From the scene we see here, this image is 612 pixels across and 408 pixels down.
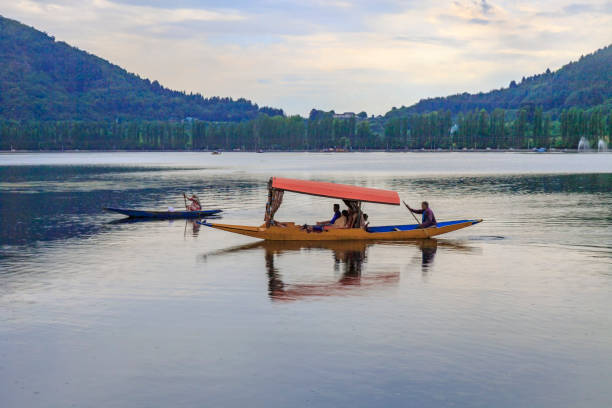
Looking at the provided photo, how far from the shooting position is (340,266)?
87.2 ft

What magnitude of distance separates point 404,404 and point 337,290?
9.53m

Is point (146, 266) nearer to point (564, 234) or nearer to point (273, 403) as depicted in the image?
point (273, 403)

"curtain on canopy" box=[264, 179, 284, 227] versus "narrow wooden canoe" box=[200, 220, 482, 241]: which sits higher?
"curtain on canopy" box=[264, 179, 284, 227]

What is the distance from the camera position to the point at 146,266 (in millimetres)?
27031

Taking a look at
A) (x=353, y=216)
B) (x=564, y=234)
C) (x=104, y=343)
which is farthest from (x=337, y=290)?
(x=564, y=234)

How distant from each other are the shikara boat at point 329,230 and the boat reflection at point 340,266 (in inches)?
13.9

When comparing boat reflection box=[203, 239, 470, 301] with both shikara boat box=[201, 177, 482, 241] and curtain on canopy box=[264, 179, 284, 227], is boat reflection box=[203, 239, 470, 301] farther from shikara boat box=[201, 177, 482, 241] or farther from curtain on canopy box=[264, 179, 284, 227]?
curtain on canopy box=[264, 179, 284, 227]

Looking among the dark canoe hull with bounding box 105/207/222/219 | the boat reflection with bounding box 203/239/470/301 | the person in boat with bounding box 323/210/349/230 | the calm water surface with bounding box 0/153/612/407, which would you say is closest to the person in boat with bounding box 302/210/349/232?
the person in boat with bounding box 323/210/349/230

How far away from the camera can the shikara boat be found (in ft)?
104

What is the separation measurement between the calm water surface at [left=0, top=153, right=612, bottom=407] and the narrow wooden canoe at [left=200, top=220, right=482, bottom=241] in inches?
23.5

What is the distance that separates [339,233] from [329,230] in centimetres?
50

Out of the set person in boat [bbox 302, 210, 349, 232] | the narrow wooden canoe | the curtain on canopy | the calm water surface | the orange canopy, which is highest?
the orange canopy

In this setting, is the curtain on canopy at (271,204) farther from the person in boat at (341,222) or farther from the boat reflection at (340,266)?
the person in boat at (341,222)

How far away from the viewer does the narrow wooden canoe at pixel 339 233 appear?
3181cm
